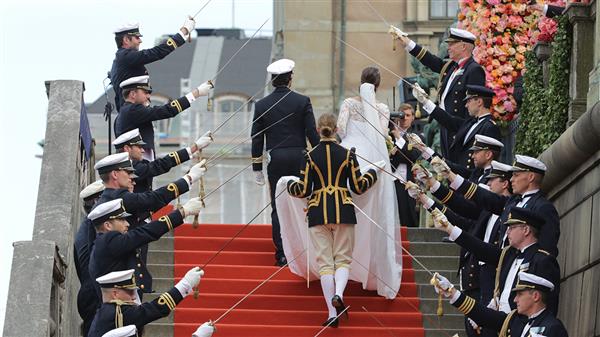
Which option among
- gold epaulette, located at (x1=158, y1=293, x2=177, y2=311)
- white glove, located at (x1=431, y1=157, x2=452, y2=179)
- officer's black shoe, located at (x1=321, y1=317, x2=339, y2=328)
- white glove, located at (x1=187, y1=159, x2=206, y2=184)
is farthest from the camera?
officer's black shoe, located at (x1=321, y1=317, x2=339, y2=328)

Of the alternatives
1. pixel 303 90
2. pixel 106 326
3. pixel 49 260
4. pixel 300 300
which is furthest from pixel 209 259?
pixel 303 90

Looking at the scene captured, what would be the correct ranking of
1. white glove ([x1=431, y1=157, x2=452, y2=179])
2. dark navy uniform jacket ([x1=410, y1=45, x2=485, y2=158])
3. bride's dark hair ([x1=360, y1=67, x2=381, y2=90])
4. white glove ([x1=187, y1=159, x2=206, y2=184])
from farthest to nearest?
1. bride's dark hair ([x1=360, y1=67, x2=381, y2=90])
2. dark navy uniform jacket ([x1=410, y1=45, x2=485, y2=158])
3. white glove ([x1=187, y1=159, x2=206, y2=184])
4. white glove ([x1=431, y1=157, x2=452, y2=179])

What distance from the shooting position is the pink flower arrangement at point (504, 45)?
22.5 meters

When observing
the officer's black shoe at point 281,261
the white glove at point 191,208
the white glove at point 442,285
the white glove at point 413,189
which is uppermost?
the white glove at point 413,189

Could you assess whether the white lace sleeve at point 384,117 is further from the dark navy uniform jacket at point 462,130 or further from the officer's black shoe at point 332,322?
the officer's black shoe at point 332,322

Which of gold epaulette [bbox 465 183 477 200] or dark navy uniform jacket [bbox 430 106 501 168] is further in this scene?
dark navy uniform jacket [bbox 430 106 501 168]

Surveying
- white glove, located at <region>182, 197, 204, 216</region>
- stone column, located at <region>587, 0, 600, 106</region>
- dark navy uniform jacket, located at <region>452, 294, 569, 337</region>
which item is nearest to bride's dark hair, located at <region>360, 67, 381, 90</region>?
stone column, located at <region>587, 0, 600, 106</region>

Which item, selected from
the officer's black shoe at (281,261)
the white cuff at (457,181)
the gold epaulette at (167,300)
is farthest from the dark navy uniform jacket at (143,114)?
the gold epaulette at (167,300)

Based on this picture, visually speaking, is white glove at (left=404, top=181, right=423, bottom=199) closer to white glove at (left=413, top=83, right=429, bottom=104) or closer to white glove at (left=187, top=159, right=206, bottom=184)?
white glove at (left=413, top=83, right=429, bottom=104)

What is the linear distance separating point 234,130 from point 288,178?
33.5 meters

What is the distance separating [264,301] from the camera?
19953 millimetres

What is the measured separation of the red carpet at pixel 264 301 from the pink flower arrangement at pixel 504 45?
2.49 m

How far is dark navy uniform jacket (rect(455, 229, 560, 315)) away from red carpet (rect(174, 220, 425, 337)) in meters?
2.33

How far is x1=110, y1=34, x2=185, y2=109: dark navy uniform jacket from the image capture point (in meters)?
21.4
